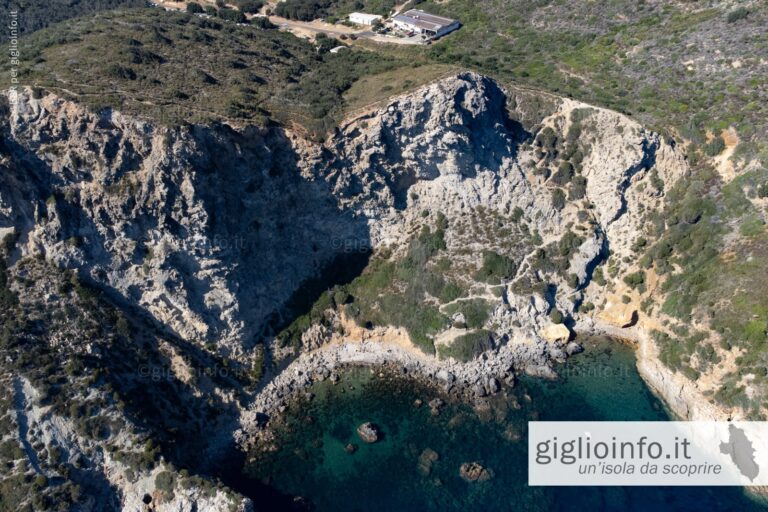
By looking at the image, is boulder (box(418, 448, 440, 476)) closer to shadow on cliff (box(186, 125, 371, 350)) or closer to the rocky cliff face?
the rocky cliff face

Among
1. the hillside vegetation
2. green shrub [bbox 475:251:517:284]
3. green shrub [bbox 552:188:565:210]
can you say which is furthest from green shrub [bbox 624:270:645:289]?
the hillside vegetation

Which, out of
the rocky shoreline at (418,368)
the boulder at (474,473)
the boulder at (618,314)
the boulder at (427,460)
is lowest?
the boulder at (427,460)

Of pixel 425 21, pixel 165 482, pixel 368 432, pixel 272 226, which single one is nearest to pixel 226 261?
pixel 272 226

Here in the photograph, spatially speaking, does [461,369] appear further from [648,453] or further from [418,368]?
[648,453]

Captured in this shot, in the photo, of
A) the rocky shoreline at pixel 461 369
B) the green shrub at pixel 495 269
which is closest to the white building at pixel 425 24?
the green shrub at pixel 495 269

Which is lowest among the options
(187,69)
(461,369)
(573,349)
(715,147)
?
(461,369)

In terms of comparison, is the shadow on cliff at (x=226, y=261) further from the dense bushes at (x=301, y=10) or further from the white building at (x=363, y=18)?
the dense bushes at (x=301, y=10)

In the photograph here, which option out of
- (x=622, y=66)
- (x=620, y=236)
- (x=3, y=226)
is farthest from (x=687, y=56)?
(x=3, y=226)

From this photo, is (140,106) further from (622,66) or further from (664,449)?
(622,66)
